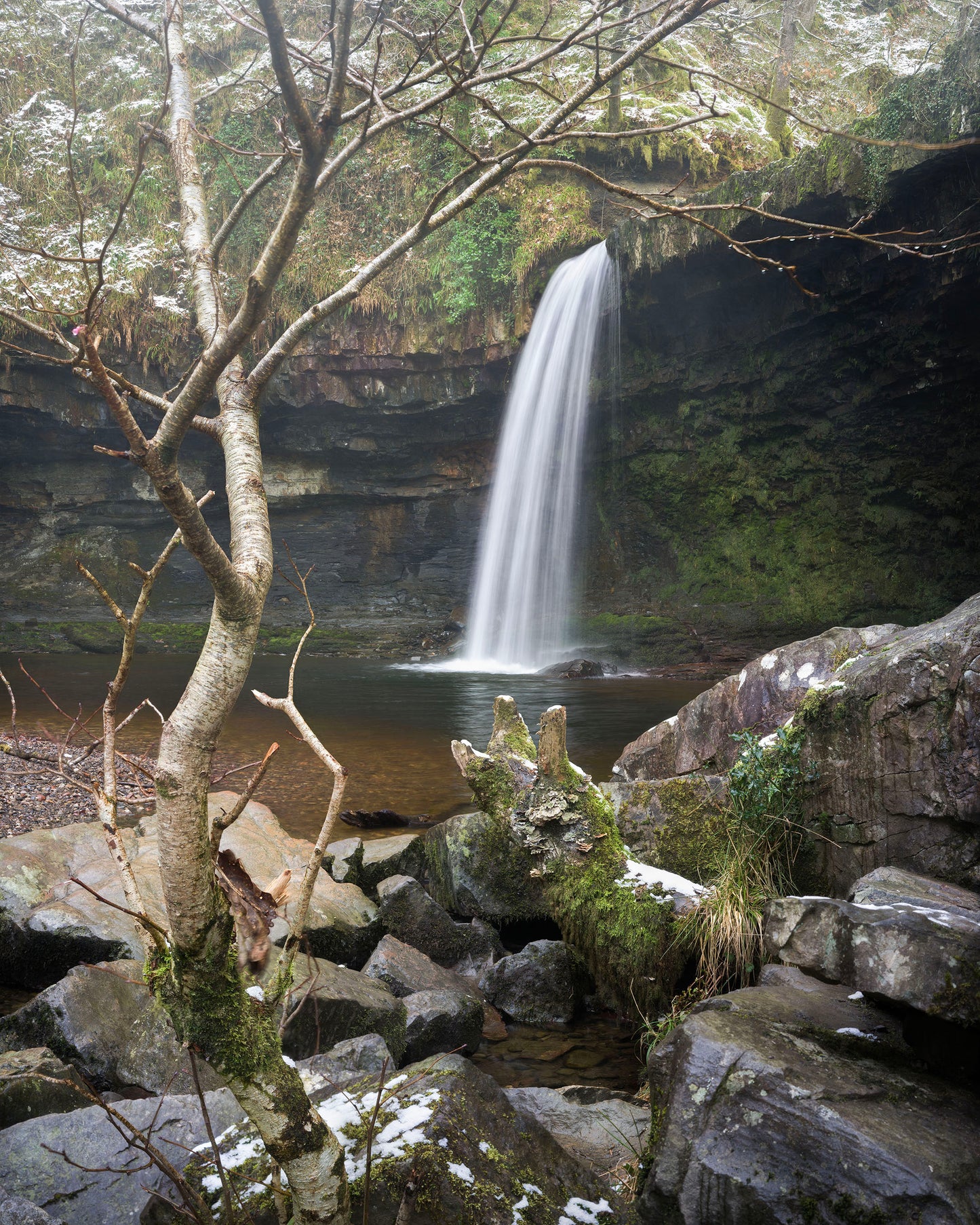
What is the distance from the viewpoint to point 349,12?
4.57 feet

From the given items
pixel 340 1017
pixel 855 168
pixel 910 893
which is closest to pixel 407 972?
pixel 340 1017

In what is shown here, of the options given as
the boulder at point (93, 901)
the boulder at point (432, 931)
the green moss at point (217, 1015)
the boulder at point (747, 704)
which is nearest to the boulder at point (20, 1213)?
the green moss at point (217, 1015)

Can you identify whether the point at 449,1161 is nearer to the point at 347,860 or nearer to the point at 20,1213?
the point at 20,1213

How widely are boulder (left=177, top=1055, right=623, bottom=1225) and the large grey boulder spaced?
210 cm

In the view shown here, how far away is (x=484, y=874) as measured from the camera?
4906 mm

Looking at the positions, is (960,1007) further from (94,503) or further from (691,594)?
(94,503)

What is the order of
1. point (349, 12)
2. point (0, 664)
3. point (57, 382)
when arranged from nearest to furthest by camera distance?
point (349, 12) < point (0, 664) < point (57, 382)

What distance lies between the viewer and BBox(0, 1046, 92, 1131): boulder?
8.22ft

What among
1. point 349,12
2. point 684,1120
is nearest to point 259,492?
point 349,12

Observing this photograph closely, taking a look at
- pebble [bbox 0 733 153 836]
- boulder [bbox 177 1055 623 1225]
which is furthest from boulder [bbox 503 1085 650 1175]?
pebble [bbox 0 733 153 836]

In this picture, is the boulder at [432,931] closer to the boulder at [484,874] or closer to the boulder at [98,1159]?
the boulder at [484,874]

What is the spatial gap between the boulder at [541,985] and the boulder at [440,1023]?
0.37m

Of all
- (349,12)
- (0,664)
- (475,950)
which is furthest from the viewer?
(0,664)

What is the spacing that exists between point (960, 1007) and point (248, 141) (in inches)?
912
